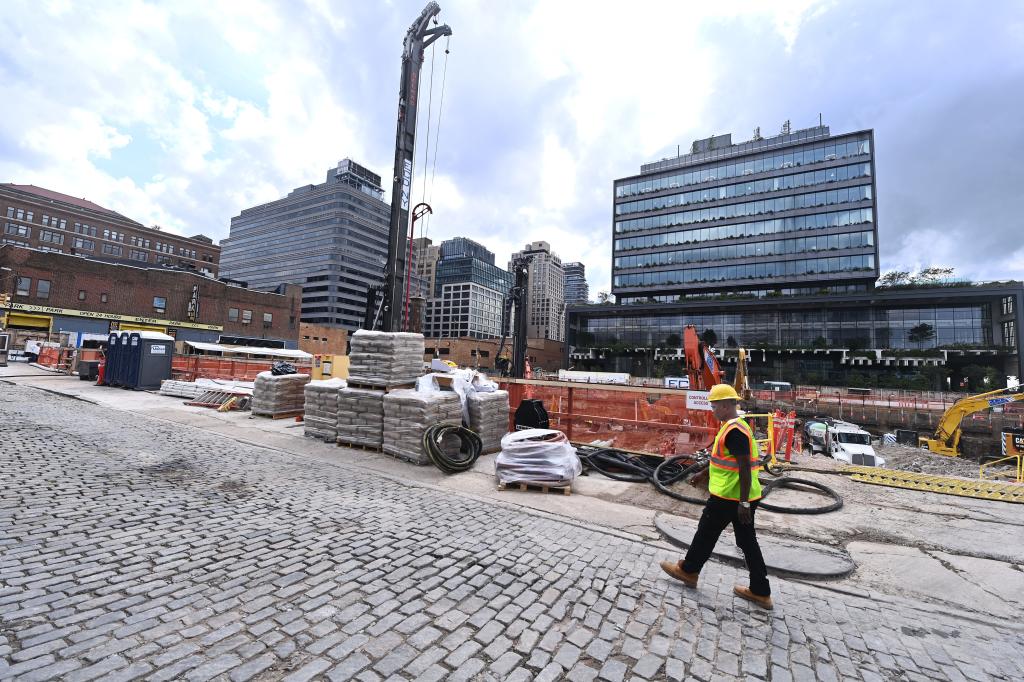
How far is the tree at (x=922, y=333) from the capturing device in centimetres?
4738

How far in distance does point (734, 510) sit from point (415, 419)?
5.98m

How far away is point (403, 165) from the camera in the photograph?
14508 mm

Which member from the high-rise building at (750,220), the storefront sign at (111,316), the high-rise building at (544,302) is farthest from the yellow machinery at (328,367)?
the high-rise building at (544,302)

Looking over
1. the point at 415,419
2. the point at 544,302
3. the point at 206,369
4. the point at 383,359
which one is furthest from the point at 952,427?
the point at 544,302

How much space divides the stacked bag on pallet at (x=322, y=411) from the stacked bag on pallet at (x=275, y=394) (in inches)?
117

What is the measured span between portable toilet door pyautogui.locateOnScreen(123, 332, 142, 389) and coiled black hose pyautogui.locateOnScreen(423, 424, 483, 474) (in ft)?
57.3

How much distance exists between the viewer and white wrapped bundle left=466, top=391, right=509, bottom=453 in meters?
9.42

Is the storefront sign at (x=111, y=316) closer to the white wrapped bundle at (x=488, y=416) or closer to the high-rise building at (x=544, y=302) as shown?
the white wrapped bundle at (x=488, y=416)

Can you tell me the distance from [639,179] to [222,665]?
3032 inches

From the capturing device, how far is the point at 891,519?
5.78m

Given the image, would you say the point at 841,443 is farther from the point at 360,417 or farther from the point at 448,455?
the point at 360,417

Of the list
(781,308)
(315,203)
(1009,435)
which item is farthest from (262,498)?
(315,203)

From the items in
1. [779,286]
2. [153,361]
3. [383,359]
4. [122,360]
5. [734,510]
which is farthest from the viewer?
[779,286]

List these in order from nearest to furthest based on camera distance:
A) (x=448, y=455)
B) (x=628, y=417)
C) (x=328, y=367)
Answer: (x=448, y=455), (x=628, y=417), (x=328, y=367)
